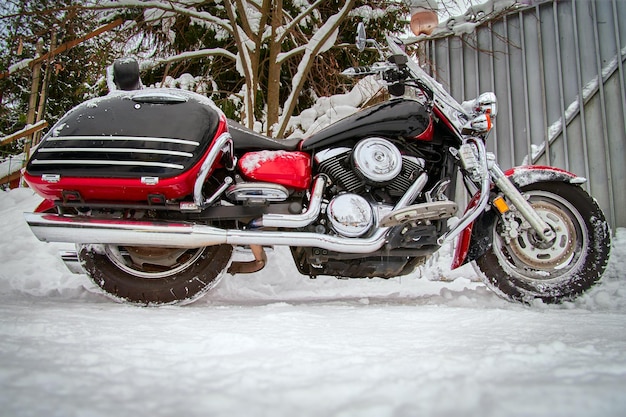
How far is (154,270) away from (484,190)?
1895 mm

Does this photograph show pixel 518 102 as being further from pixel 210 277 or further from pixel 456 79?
pixel 210 277

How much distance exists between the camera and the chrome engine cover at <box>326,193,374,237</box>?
6.47ft

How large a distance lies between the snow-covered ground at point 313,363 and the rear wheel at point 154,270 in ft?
1.13

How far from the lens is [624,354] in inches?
35.9

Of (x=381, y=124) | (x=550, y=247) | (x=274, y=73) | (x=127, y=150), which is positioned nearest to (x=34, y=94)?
(x=274, y=73)

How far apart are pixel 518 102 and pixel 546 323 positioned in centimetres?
313

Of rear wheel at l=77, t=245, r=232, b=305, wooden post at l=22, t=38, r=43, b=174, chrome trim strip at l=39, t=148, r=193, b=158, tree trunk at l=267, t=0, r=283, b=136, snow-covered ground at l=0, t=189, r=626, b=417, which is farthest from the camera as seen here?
wooden post at l=22, t=38, r=43, b=174

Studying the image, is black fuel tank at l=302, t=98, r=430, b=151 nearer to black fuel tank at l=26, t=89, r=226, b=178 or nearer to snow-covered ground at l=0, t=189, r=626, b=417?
black fuel tank at l=26, t=89, r=226, b=178

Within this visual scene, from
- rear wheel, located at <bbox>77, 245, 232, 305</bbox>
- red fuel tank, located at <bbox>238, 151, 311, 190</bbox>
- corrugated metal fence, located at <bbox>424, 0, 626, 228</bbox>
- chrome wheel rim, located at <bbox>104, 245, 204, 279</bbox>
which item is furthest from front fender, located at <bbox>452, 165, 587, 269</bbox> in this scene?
corrugated metal fence, located at <bbox>424, 0, 626, 228</bbox>

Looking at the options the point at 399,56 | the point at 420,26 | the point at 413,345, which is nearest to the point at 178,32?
the point at 420,26

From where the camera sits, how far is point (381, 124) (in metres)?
2.06

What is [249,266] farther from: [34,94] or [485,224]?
[34,94]

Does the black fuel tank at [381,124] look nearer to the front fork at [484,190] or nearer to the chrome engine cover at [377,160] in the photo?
the chrome engine cover at [377,160]

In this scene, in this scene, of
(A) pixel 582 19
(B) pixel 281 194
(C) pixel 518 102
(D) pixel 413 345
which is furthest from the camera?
(C) pixel 518 102
